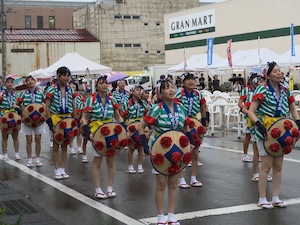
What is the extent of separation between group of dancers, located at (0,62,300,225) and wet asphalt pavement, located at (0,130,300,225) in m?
0.33

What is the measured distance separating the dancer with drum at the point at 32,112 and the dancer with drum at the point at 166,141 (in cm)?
548

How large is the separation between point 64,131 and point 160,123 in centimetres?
386

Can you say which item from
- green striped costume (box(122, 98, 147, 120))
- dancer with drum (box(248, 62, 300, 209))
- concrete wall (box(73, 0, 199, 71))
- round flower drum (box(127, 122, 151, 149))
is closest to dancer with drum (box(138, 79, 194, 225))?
dancer with drum (box(248, 62, 300, 209))

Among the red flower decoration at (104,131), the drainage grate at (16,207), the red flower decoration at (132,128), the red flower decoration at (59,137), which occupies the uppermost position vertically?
the red flower decoration at (104,131)

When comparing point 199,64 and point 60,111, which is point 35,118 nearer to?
point 60,111

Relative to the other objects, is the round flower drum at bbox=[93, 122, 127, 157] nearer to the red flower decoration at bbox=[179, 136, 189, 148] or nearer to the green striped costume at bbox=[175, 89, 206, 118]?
the green striped costume at bbox=[175, 89, 206, 118]

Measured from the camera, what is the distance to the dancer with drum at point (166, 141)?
265 inches

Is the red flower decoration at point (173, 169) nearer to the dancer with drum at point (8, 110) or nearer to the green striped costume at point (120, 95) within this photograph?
the green striped costume at point (120, 95)

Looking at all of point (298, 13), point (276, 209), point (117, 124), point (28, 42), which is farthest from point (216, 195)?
point (28, 42)

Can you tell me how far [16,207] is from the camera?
8250 mm

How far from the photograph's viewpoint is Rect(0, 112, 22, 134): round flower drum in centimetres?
1270

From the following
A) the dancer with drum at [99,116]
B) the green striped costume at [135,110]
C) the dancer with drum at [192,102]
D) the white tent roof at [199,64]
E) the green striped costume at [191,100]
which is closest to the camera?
the dancer with drum at [99,116]

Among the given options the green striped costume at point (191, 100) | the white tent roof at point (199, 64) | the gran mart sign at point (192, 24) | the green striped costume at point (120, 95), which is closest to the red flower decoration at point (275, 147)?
the green striped costume at point (191, 100)

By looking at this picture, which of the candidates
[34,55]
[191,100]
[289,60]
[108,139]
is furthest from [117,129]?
[34,55]
